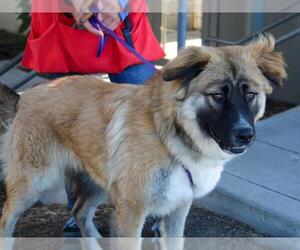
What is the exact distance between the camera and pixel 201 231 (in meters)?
4.80

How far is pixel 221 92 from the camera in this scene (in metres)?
3.48

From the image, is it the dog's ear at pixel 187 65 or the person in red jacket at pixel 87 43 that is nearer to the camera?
the dog's ear at pixel 187 65

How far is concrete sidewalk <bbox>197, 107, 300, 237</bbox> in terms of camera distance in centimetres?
467

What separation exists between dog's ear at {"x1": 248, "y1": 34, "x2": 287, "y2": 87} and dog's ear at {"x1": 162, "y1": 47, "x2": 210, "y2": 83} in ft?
1.00

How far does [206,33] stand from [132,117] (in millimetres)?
5263

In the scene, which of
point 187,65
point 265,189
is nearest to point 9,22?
point 265,189

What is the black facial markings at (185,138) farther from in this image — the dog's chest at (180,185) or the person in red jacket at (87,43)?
the person in red jacket at (87,43)

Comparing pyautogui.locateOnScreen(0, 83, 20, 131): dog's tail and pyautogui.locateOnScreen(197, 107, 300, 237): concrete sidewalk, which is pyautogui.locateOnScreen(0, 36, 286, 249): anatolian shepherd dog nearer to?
pyautogui.locateOnScreen(0, 83, 20, 131): dog's tail

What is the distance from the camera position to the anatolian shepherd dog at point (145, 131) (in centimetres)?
350

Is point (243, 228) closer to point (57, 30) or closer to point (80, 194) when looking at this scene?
point (80, 194)

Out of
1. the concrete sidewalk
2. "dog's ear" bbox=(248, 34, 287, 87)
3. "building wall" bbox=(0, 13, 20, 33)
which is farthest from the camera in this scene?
"building wall" bbox=(0, 13, 20, 33)

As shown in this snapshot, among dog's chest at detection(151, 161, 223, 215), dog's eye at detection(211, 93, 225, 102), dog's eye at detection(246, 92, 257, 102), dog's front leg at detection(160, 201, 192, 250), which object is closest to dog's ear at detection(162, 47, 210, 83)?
dog's eye at detection(211, 93, 225, 102)

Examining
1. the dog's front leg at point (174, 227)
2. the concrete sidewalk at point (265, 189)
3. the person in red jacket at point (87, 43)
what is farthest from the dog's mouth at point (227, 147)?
the concrete sidewalk at point (265, 189)

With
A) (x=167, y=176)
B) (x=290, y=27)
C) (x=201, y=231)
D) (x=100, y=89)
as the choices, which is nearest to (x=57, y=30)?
(x=100, y=89)
